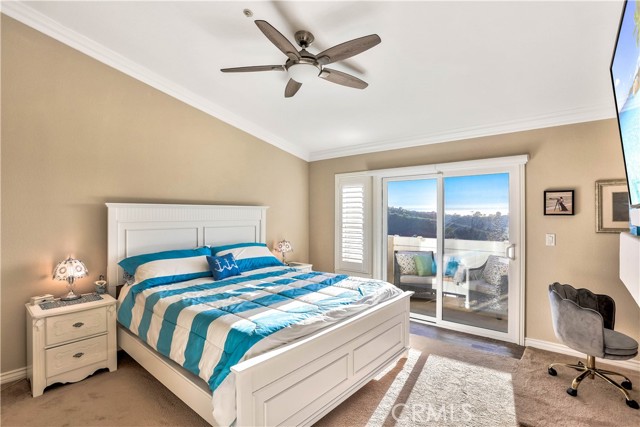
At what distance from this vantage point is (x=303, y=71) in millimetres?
2314

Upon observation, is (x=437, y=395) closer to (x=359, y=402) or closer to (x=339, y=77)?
(x=359, y=402)

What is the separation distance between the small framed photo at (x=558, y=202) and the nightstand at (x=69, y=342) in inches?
175

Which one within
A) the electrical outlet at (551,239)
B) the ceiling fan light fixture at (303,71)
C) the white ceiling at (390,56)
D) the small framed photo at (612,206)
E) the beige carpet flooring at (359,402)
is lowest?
the beige carpet flooring at (359,402)

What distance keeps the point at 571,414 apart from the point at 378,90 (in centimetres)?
316

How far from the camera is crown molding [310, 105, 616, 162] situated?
307 centimetres

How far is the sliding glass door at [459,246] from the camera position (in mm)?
3584

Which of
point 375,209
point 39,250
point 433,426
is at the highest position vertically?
point 375,209

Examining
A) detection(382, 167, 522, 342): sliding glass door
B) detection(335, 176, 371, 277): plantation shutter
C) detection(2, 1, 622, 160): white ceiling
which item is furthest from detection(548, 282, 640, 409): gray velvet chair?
detection(335, 176, 371, 277): plantation shutter

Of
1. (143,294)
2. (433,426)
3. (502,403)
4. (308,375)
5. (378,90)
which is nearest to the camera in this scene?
(308,375)

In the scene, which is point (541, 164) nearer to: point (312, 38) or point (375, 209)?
point (375, 209)

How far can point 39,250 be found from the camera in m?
2.80

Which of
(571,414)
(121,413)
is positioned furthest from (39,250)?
(571,414)

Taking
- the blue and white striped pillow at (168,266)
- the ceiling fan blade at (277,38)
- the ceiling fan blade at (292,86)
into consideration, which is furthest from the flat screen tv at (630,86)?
the blue and white striped pillow at (168,266)

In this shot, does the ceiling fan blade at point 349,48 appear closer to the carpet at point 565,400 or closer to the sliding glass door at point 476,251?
the sliding glass door at point 476,251
